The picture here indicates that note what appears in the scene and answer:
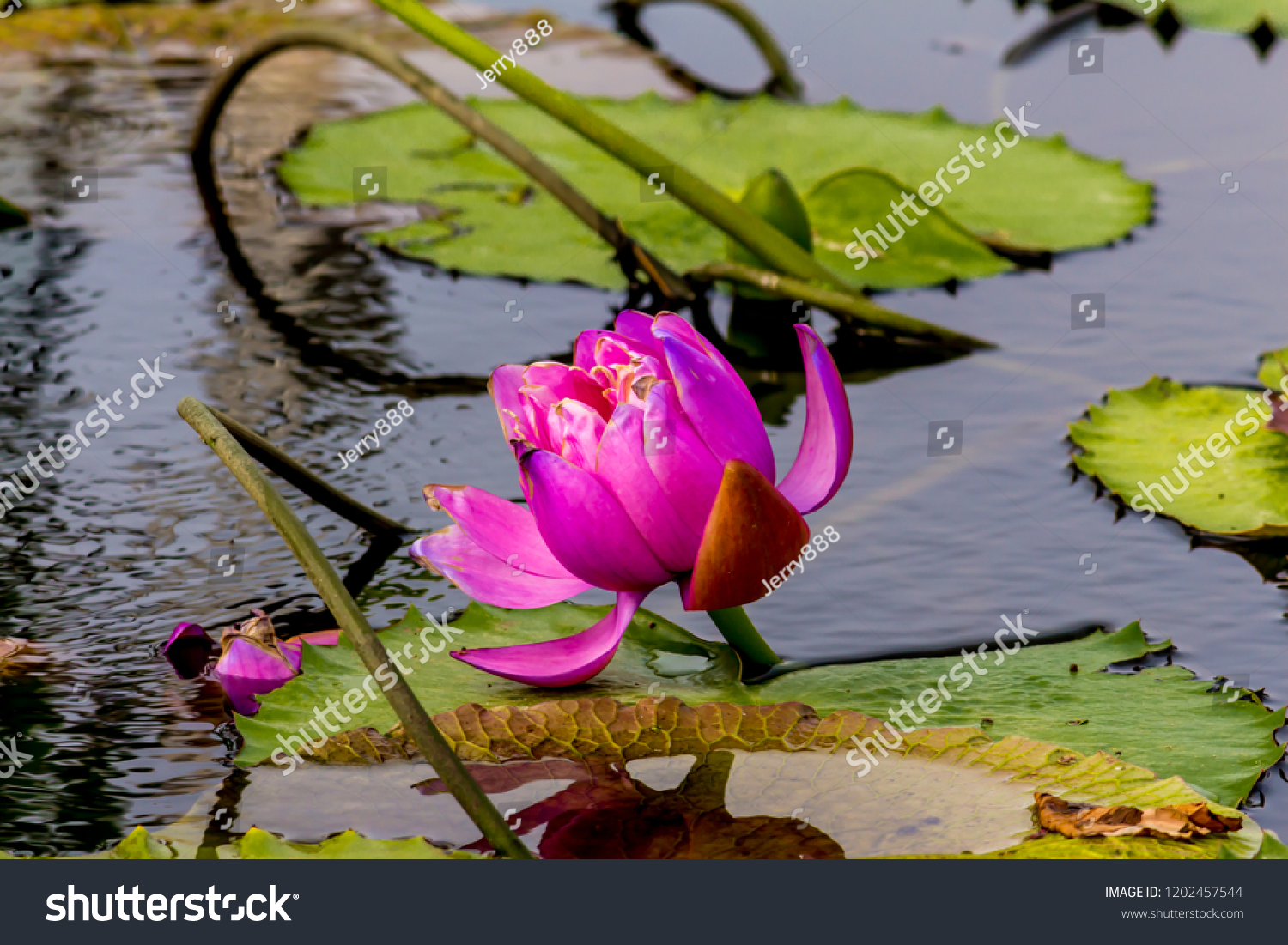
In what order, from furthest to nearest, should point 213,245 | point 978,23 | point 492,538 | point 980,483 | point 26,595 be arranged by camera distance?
1. point 978,23
2. point 213,245
3. point 980,483
4. point 26,595
5. point 492,538

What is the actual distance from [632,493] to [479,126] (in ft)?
4.22

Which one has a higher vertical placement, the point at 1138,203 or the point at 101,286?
the point at 1138,203

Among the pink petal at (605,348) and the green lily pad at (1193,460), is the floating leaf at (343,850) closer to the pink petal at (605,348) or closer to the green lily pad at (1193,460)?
the pink petal at (605,348)

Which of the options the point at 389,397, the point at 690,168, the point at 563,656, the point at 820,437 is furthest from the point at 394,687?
the point at 690,168

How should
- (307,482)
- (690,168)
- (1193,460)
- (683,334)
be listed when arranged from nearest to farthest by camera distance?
(683,334) → (307,482) → (1193,460) → (690,168)

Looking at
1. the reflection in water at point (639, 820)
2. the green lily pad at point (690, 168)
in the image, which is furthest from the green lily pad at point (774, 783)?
the green lily pad at point (690, 168)

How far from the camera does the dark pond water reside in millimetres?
1393

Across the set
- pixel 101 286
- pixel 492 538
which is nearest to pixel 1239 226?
pixel 492 538

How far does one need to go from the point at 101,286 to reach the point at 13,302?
15cm

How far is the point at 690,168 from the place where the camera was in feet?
9.79

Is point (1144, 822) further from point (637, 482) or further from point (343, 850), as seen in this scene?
point (343, 850)

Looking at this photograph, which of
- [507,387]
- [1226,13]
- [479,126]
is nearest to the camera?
[507,387]
